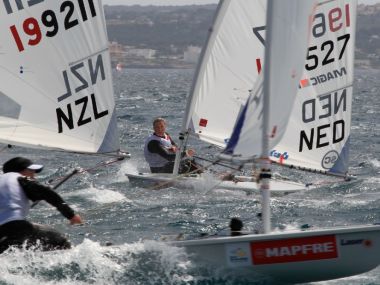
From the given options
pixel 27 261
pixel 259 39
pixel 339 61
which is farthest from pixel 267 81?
pixel 259 39

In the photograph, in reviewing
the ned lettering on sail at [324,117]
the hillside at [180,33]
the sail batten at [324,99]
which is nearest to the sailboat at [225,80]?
the sail batten at [324,99]

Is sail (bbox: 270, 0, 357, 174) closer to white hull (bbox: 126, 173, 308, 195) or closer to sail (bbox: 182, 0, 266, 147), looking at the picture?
white hull (bbox: 126, 173, 308, 195)

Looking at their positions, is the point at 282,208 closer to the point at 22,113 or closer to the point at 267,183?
the point at 22,113

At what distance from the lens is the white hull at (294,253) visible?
27.8 ft

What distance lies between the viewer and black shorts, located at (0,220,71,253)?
28.5ft

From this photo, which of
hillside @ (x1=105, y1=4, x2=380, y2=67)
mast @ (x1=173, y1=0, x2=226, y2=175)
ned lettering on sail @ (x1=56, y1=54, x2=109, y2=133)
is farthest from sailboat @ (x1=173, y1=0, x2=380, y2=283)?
hillside @ (x1=105, y1=4, x2=380, y2=67)

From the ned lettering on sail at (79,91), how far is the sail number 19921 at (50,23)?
0.46 m

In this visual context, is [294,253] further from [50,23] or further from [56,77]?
[50,23]

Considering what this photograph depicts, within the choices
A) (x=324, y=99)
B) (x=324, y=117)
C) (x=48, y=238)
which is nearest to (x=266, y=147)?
(x=48, y=238)

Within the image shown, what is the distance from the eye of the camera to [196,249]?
28.1ft

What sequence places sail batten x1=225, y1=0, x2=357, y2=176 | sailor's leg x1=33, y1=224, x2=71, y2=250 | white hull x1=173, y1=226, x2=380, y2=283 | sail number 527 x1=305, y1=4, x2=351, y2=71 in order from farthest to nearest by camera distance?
sail batten x1=225, y1=0, x2=357, y2=176 < sail number 527 x1=305, y1=4, x2=351, y2=71 < sailor's leg x1=33, y1=224, x2=71, y2=250 < white hull x1=173, y1=226, x2=380, y2=283

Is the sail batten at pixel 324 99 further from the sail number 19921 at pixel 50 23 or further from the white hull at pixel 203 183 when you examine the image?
the sail number 19921 at pixel 50 23

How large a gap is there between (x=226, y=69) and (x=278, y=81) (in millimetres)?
6128

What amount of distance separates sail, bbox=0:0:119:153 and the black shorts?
9.64 ft
